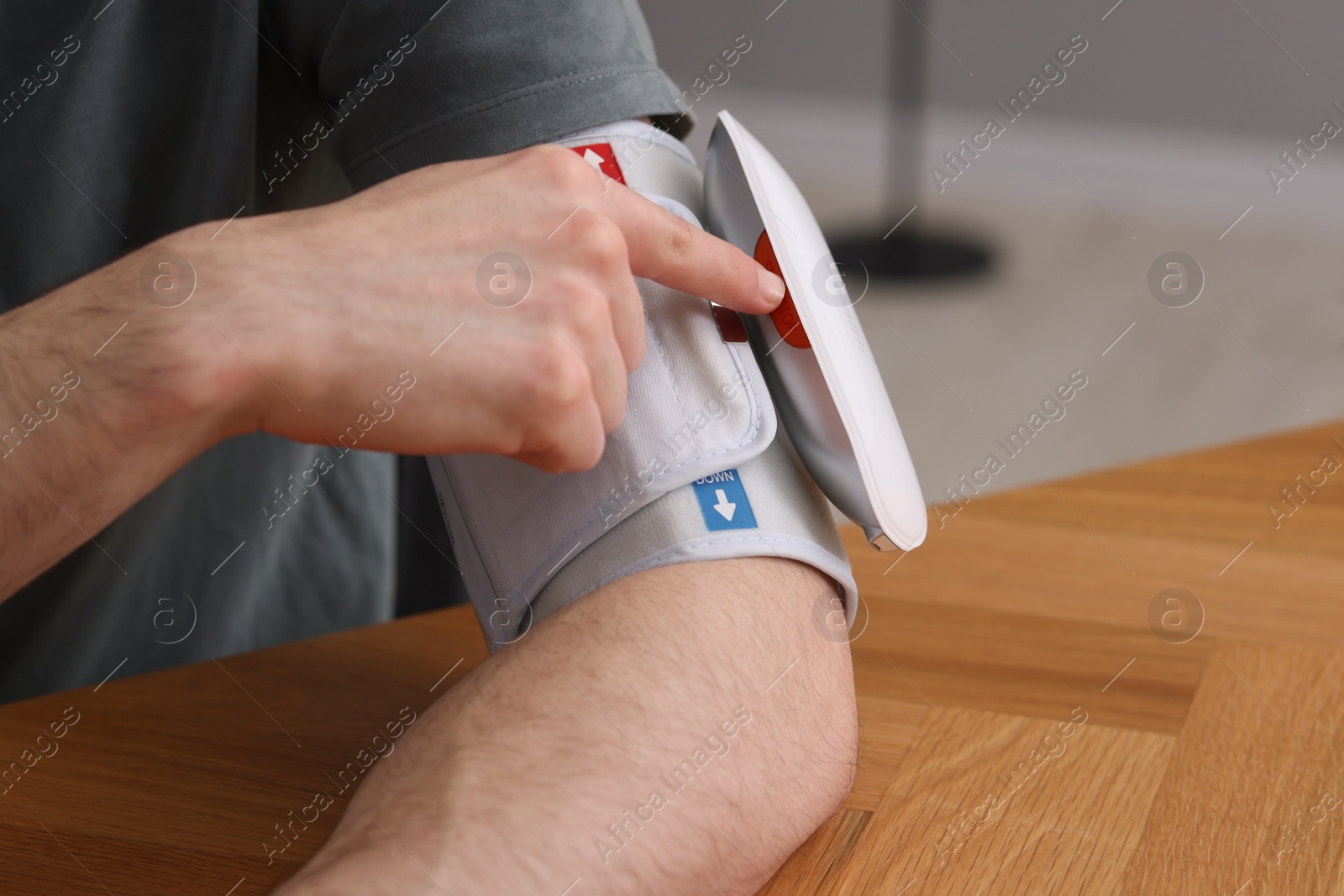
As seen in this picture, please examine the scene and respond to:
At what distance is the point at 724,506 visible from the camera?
20.7 inches

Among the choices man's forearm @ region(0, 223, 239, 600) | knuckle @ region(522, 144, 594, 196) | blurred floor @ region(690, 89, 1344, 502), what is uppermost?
man's forearm @ region(0, 223, 239, 600)

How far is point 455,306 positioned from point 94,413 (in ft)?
0.47

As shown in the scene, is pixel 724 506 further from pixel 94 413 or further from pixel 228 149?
pixel 228 149

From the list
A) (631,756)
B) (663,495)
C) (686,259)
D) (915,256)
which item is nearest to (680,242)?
(686,259)

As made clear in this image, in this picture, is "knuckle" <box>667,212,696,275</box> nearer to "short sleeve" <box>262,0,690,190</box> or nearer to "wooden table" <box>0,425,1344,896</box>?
"short sleeve" <box>262,0,690,190</box>

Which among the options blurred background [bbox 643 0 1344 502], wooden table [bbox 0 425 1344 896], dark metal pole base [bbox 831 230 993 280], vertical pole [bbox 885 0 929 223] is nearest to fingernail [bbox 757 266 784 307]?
wooden table [bbox 0 425 1344 896]

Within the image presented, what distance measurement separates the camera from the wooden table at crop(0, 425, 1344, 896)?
494 millimetres

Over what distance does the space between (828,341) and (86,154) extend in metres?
0.49

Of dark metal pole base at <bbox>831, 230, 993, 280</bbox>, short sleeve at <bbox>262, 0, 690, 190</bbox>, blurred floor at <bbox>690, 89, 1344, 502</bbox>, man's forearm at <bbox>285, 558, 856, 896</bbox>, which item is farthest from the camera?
dark metal pole base at <bbox>831, 230, 993, 280</bbox>

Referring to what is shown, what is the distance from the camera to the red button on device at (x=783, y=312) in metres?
0.53

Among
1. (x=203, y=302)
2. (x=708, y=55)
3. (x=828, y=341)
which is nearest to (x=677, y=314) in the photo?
→ (x=828, y=341)

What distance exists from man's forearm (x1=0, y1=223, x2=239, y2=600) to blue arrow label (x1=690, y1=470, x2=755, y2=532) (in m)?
0.21

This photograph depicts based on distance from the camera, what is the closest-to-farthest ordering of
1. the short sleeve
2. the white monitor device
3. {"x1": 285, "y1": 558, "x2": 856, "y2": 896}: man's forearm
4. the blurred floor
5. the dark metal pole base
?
{"x1": 285, "y1": 558, "x2": 856, "y2": 896}: man's forearm → the white monitor device → the short sleeve → the blurred floor → the dark metal pole base

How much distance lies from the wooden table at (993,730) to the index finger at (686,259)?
236 mm
